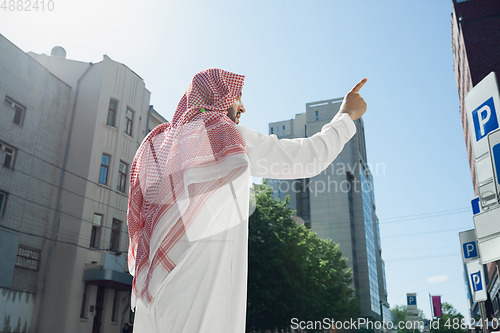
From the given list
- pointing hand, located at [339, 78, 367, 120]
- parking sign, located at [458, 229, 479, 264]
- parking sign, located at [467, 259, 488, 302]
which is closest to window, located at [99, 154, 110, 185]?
parking sign, located at [458, 229, 479, 264]

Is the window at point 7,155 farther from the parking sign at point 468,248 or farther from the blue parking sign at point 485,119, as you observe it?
the blue parking sign at point 485,119

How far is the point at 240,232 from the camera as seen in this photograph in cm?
173

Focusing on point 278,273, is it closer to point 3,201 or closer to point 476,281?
point 3,201

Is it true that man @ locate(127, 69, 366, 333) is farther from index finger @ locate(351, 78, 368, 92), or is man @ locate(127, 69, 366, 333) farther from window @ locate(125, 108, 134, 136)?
window @ locate(125, 108, 134, 136)

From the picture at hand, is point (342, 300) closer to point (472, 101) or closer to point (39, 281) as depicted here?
point (39, 281)

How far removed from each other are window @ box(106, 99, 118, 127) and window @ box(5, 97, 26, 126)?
4808 millimetres

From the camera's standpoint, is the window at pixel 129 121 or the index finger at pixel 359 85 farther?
the window at pixel 129 121

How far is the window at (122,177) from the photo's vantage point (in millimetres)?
23766

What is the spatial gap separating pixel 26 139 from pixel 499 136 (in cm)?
2051

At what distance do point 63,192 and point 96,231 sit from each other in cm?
264

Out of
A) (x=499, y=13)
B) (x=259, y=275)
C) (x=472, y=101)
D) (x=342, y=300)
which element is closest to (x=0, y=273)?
(x=259, y=275)

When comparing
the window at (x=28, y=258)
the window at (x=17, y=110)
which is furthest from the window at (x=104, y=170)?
the window at (x=28, y=258)

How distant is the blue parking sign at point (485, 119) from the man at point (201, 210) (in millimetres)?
3189

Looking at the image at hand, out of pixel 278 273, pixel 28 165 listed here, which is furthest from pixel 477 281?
pixel 28 165
